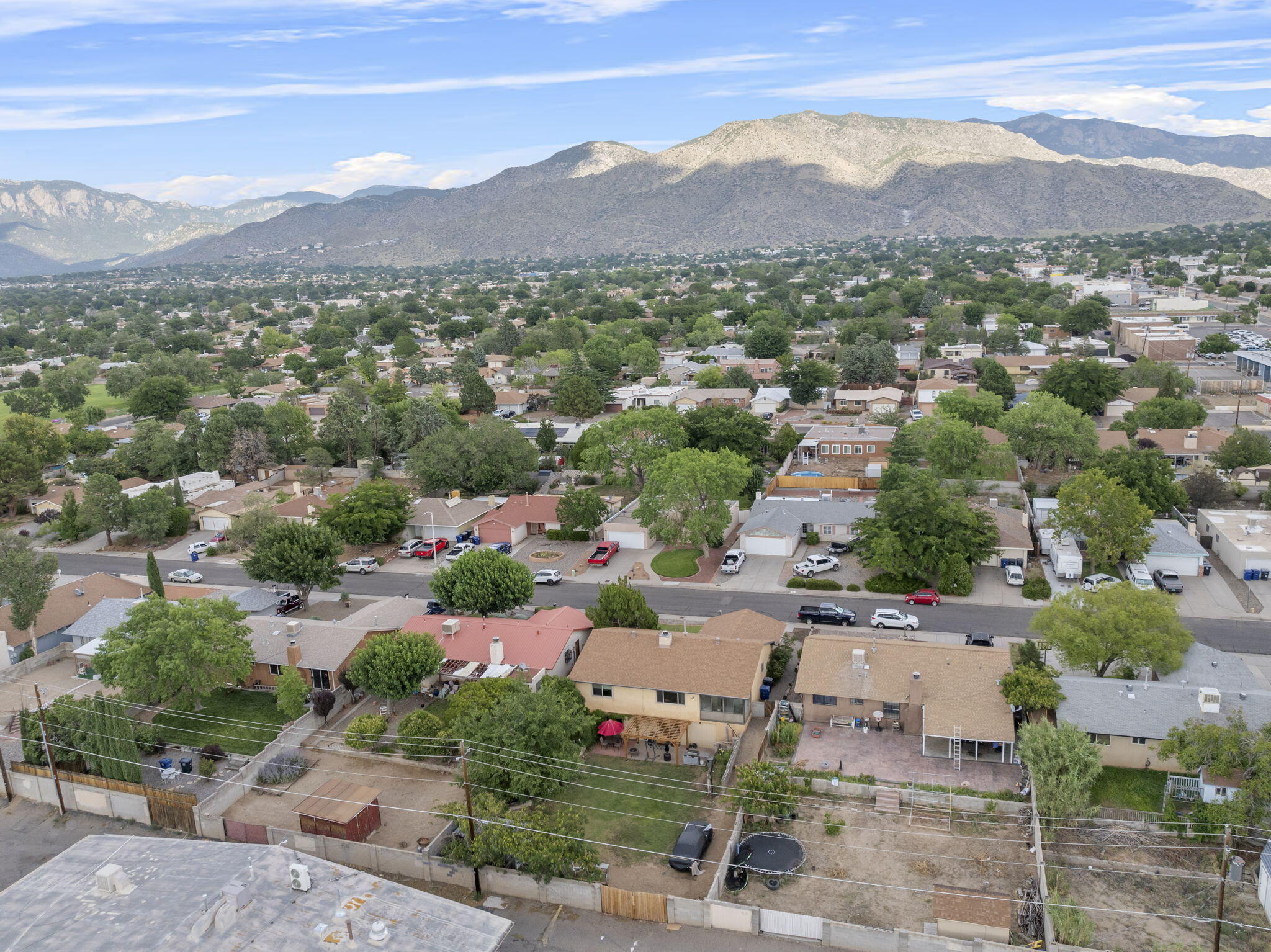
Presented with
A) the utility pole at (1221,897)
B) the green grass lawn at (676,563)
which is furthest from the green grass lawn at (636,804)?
the green grass lawn at (676,563)

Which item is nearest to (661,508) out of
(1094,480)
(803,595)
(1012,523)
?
(803,595)

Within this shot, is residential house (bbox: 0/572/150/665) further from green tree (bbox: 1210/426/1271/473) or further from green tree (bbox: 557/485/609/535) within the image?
green tree (bbox: 1210/426/1271/473)

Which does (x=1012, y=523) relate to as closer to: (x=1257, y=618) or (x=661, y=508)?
(x=1257, y=618)

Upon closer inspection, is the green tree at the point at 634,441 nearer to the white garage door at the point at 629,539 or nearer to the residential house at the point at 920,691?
the white garage door at the point at 629,539

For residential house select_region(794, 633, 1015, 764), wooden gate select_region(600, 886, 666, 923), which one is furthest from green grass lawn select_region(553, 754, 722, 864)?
residential house select_region(794, 633, 1015, 764)

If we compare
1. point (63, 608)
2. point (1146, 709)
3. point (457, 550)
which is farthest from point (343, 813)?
point (63, 608)

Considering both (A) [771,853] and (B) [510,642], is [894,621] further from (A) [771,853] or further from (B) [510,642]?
(A) [771,853]
